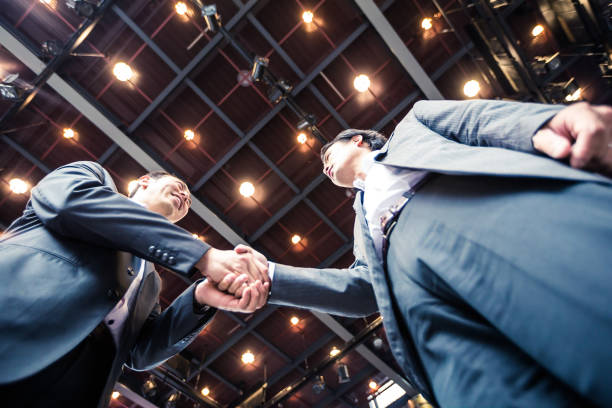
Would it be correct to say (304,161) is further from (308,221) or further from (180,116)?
(180,116)

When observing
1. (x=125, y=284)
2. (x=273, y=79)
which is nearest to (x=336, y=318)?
(x=273, y=79)

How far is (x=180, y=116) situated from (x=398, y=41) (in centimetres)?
472

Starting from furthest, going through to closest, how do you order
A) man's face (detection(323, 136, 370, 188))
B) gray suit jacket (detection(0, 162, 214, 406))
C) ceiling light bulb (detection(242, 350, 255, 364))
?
ceiling light bulb (detection(242, 350, 255, 364)), man's face (detection(323, 136, 370, 188)), gray suit jacket (detection(0, 162, 214, 406))

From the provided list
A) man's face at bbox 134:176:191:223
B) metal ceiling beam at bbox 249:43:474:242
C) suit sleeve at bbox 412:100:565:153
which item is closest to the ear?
man's face at bbox 134:176:191:223

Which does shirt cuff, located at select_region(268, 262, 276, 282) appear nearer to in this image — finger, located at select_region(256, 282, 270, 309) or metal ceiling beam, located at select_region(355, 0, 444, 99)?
finger, located at select_region(256, 282, 270, 309)

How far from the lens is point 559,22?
565 cm

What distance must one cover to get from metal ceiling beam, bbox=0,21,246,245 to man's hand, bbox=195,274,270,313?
16.9 ft

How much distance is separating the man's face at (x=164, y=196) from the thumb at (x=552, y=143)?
2.06m

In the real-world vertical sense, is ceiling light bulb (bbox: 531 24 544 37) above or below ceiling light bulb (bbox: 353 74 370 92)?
below

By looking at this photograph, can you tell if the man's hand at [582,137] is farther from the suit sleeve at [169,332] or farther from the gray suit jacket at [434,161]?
the suit sleeve at [169,332]

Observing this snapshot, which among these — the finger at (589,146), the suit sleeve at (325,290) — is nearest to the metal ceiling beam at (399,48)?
the suit sleeve at (325,290)

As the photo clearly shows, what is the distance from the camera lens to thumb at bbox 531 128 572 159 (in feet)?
2.83

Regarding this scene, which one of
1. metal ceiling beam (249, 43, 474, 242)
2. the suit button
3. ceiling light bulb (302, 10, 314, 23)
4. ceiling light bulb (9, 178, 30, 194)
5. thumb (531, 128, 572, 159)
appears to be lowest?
metal ceiling beam (249, 43, 474, 242)

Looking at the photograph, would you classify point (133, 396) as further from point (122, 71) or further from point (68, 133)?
point (122, 71)
